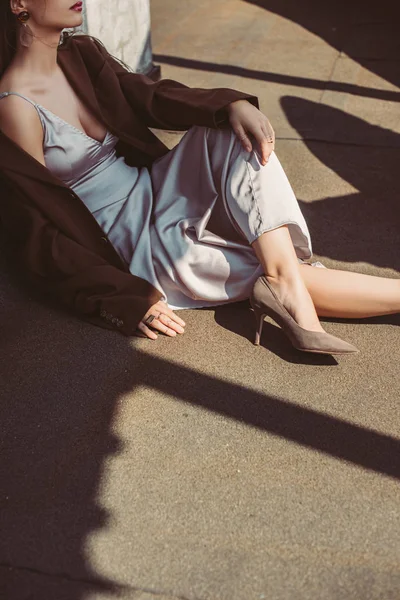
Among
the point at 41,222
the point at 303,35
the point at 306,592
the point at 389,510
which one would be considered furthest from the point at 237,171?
the point at 303,35

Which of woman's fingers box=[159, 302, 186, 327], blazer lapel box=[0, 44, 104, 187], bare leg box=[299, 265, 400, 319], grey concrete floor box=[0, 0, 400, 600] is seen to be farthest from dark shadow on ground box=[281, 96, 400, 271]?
blazer lapel box=[0, 44, 104, 187]

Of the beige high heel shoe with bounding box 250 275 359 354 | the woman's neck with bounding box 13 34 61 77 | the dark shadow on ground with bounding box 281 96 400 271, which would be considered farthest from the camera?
the dark shadow on ground with bounding box 281 96 400 271

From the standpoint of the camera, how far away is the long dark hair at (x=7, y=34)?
272cm

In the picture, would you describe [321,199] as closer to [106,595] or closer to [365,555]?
[365,555]

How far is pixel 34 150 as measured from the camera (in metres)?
2.77

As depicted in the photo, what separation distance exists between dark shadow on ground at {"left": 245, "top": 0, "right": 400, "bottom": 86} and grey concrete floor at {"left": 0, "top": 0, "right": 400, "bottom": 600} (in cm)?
262

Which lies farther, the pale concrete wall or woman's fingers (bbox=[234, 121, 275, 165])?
the pale concrete wall

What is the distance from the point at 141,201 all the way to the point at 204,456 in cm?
111

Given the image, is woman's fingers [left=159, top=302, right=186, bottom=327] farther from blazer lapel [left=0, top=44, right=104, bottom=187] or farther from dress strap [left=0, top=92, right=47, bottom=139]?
dress strap [left=0, top=92, right=47, bottom=139]

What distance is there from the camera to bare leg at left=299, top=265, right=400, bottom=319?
2801 mm

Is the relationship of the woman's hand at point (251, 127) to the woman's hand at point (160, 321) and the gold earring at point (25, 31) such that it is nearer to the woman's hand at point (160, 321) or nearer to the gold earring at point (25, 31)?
→ the woman's hand at point (160, 321)

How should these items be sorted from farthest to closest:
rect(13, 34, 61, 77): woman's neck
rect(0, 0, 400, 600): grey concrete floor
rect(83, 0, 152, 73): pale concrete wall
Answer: rect(83, 0, 152, 73): pale concrete wall < rect(13, 34, 61, 77): woman's neck < rect(0, 0, 400, 600): grey concrete floor

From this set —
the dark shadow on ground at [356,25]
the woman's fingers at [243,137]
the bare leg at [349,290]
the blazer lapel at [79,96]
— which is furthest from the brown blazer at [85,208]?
the dark shadow on ground at [356,25]

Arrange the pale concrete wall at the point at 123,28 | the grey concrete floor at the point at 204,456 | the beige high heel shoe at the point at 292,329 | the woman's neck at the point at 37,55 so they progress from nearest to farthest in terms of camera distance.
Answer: the grey concrete floor at the point at 204,456, the beige high heel shoe at the point at 292,329, the woman's neck at the point at 37,55, the pale concrete wall at the point at 123,28
